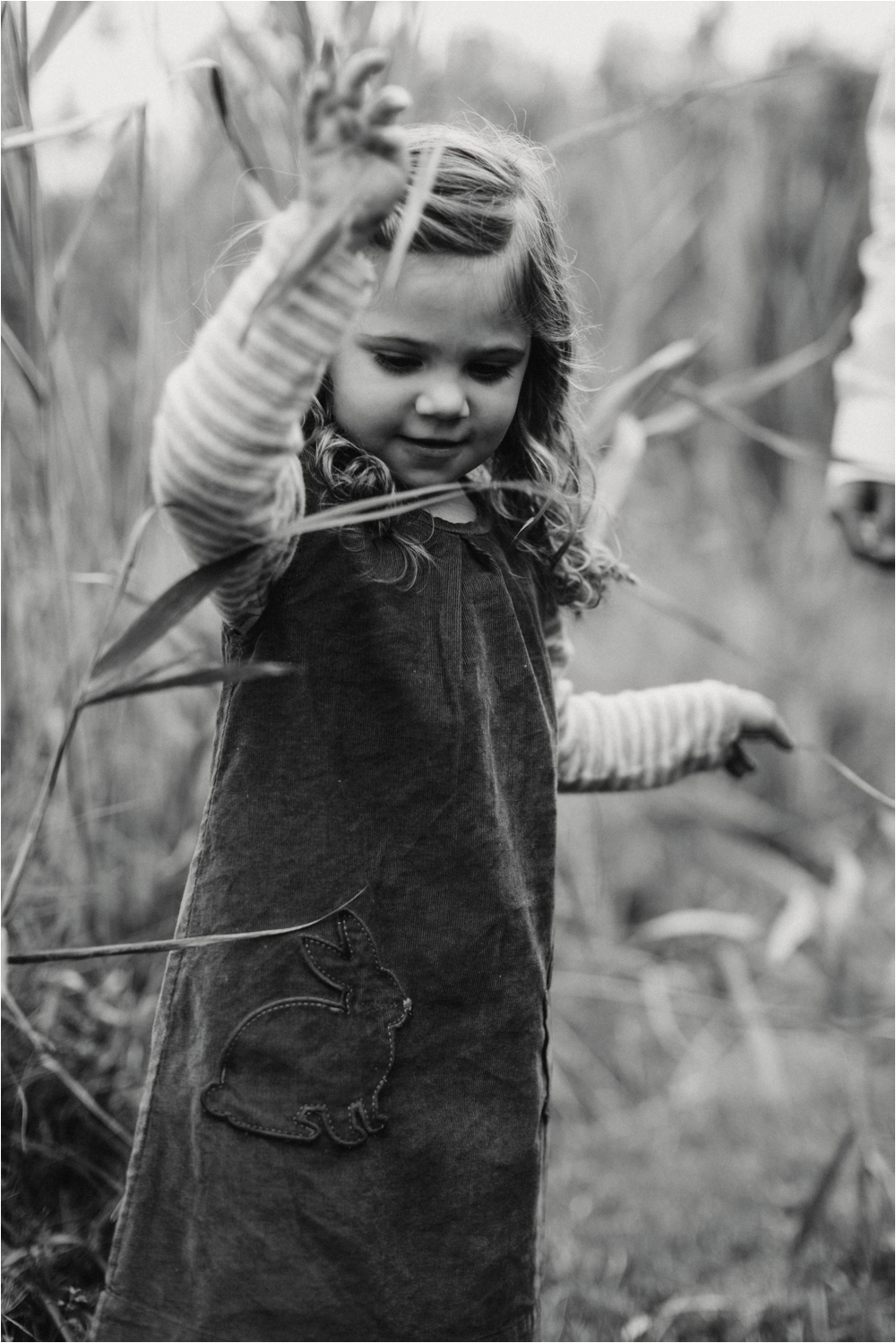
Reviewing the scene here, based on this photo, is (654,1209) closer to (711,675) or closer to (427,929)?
(427,929)

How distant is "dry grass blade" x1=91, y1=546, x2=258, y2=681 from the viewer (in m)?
0.96

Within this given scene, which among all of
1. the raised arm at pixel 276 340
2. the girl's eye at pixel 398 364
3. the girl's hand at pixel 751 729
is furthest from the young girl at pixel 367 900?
the girl's hand at pixel 751 729

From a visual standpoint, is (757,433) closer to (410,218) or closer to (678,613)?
(678,613)

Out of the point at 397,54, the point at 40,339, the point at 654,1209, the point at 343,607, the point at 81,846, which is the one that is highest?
the point at 397,54

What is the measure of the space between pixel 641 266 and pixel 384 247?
9.22ft

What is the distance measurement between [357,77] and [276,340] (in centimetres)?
17

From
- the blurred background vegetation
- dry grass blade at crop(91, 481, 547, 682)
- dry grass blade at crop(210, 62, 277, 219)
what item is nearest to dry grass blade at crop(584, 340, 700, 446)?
the blurred background vegetation

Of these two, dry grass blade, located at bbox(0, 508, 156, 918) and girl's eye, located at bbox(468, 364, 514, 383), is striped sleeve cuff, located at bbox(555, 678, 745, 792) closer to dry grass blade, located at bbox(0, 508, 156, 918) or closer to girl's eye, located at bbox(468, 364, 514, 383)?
girl's eye, located at bbox(468, 364, 514, 383)

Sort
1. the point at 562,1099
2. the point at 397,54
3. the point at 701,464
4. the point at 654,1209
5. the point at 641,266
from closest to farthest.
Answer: the point at 397,54 < the point at 654,1209 < the point at 562,1099 < the point at 641,266 < the point at 701,464

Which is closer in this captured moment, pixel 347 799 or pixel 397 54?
pixel 347 799

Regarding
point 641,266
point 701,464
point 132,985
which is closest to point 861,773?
point 701,464

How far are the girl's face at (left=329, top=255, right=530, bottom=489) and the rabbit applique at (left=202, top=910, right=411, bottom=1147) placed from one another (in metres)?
0.39

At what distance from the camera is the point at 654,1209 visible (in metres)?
2.12

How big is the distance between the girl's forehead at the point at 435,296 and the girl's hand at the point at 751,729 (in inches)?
23.2
